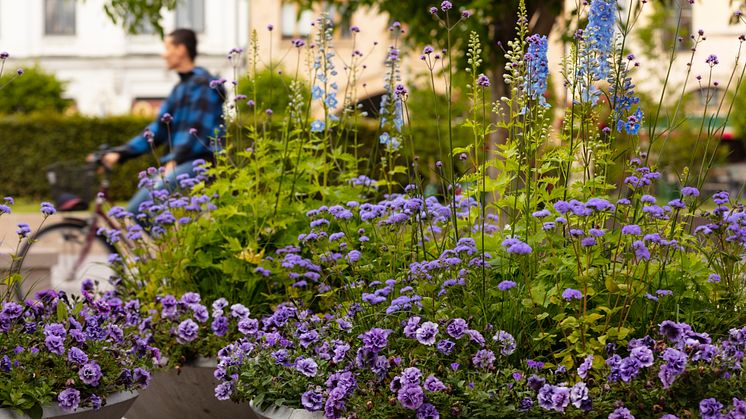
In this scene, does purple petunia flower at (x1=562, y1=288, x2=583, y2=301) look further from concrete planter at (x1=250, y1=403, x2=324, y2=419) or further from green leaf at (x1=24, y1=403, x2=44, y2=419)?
green leaf at (x1=24, y1=403, x2=44, y2=419)

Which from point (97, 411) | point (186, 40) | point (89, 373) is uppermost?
point (186, 40)

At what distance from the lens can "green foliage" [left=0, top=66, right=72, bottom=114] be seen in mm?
28000

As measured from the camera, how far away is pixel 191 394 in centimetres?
359

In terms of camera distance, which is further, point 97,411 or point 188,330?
point 188,330

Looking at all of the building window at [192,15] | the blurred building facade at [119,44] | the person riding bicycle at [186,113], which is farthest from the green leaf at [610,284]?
the building window at [192,15]

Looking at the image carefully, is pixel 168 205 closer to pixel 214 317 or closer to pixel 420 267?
pixel 214 317

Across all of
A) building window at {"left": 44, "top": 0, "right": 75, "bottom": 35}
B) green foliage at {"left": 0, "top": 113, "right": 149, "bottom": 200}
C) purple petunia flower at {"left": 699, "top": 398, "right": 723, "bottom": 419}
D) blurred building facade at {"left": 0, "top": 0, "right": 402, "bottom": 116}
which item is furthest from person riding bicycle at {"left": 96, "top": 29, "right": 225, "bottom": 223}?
building window at {"left": 44, "top": 0, "right": 75, "bottom": 35}

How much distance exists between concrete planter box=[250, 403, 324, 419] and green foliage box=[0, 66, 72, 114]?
26.3 meters

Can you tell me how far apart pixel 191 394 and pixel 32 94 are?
86.3ft

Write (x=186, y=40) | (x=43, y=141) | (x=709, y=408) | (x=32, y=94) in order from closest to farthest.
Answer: (x=709, y=408), (x=186, y=40), (x=43, y=141), (x=32, y=94)

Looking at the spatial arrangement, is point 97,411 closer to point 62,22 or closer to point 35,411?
point 35,411

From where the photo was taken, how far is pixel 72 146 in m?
21.5

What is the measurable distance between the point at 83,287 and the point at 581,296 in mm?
2036

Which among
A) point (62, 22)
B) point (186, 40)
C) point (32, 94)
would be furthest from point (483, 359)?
point (62, 22)
